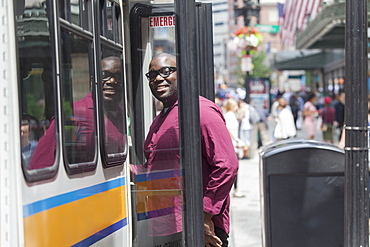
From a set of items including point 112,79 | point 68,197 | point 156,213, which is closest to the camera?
point 68,197

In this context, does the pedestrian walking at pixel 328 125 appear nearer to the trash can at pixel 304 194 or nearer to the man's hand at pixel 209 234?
the trash can at pixel 304 194

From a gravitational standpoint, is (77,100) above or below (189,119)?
above

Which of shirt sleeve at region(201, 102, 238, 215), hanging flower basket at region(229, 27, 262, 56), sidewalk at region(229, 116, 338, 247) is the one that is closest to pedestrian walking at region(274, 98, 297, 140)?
sidewalk at region(229, 116, 338, 247)

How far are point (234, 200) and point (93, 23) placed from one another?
796 cm

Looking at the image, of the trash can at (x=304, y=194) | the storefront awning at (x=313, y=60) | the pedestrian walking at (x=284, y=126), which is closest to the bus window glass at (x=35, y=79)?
the trash can at (x=304, y=194)

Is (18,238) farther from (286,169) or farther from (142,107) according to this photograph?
(286,169)

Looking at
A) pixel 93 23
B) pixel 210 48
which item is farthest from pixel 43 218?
pixel 210 48

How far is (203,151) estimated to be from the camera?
350 cm

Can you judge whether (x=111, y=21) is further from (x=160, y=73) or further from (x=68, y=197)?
(x=68, y=197)

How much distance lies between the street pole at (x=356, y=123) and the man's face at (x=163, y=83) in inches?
60.5

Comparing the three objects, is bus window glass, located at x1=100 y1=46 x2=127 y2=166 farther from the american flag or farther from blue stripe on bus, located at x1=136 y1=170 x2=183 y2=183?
the american flag

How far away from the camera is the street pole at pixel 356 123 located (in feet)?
13.6

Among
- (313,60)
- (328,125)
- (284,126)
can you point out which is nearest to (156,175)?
(284,126)

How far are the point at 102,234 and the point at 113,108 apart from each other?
61 cm
